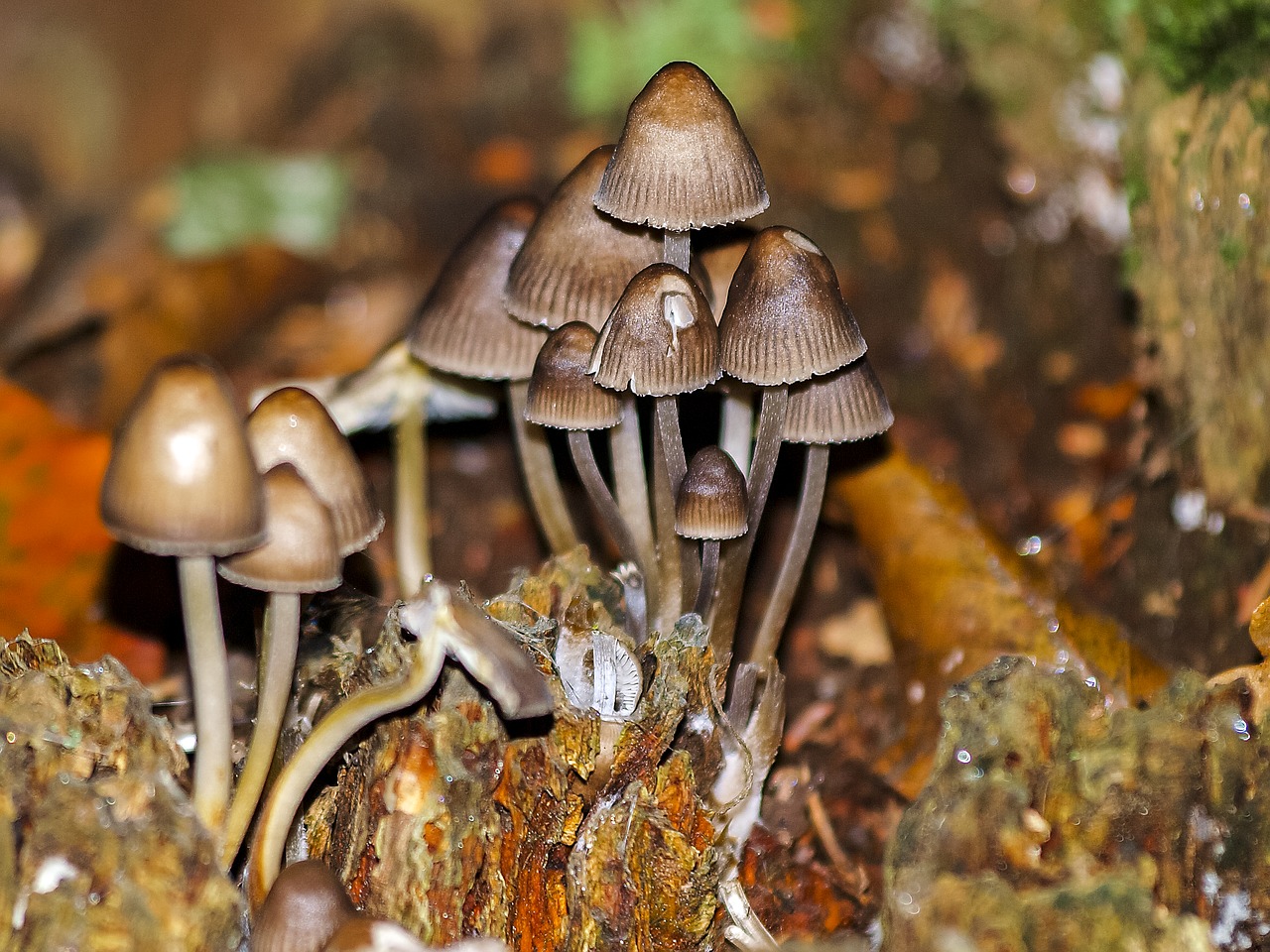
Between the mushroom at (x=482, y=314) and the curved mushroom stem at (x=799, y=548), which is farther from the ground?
the mushroom at (x=482, y=314)

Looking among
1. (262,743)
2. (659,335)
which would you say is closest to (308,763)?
(262,743)

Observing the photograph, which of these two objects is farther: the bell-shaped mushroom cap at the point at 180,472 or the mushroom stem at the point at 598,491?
the mushroom stem at the point at 598,491

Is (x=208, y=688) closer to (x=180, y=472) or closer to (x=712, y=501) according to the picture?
(x=180, y=472)

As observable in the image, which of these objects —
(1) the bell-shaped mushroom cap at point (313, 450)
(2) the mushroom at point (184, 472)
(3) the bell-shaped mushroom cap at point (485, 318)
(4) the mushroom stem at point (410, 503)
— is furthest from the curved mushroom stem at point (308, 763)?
(4) the mushroom stem at point (410, 503)

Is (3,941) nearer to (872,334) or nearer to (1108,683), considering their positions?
(1108,683)

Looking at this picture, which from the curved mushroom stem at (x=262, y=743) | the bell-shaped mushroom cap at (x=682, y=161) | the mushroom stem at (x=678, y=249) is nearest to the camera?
the curved mushroom stem at (x=262, y=743)

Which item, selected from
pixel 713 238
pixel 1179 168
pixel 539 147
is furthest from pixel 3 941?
pixel 539 147

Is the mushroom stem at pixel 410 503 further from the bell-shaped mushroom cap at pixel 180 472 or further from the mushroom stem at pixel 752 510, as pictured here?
the bell-shaped mushroom cap at pixel 180 472
